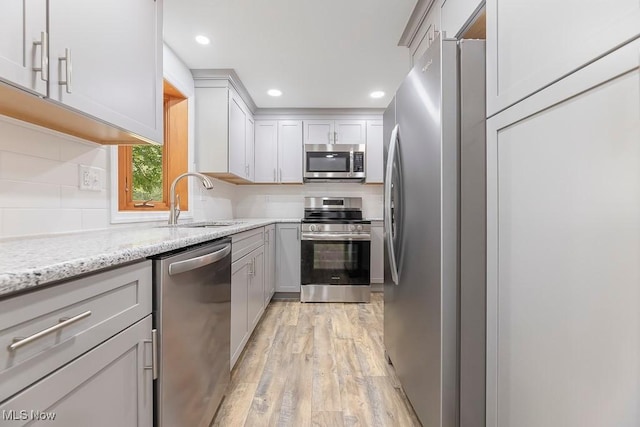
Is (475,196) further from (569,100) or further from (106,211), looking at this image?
(106,211)

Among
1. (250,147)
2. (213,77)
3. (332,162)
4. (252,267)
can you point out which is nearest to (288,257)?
(252,267)

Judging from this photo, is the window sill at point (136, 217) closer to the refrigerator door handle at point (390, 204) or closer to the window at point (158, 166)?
the window at point (158, 166)

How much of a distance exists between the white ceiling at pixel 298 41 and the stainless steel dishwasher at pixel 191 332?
1.60 m

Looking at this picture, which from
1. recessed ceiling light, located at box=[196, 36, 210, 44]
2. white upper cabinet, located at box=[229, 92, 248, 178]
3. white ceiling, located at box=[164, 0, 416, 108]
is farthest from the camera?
white upper cabinet, located at box=[229, 92, 248, 178]

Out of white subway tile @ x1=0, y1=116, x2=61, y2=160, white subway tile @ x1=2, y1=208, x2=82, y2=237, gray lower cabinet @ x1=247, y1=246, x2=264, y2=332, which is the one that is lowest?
gray lower cabinet @ x1=247, y1=246, x2=264, y2=332

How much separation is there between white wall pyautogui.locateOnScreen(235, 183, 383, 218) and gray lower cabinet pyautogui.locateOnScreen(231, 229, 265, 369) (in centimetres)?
144

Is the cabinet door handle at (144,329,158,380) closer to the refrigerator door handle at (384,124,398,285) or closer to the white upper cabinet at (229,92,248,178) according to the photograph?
the refrigerator door handle at (384,124,398,285)

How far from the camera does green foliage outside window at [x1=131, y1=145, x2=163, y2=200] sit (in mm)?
2139

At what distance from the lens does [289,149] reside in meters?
3.90

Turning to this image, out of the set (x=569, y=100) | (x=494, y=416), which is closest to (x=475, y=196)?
(x=569, y=100)

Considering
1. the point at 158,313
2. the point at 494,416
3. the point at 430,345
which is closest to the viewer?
the point at 158,313

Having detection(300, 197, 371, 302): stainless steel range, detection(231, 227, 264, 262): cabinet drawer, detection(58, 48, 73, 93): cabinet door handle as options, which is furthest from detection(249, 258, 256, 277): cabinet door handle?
Answer: detection(58, 48, 73, 93): cabinet door handle

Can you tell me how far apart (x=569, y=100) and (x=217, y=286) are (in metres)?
1.43

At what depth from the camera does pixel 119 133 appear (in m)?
1.33
